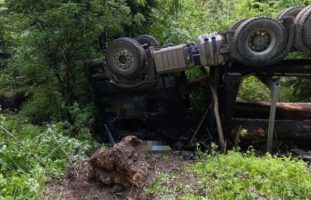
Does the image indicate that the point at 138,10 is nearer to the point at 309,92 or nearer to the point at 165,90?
the point at 165,90

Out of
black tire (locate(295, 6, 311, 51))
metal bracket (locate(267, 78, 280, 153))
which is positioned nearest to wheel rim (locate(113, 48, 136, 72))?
metal bracket (locate(267, 78, 280, 153))

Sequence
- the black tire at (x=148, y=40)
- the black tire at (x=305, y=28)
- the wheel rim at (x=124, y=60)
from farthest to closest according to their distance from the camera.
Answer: the black tire at (x=148, y=40), the wheel rim at (x=124, y=60), the black tire at (x=305, y=28)

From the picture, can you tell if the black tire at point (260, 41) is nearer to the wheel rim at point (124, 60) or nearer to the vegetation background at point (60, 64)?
the wheel rim at point (124, 60)

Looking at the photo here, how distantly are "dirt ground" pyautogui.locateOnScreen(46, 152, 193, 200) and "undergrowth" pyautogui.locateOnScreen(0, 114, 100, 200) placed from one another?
0.13 m

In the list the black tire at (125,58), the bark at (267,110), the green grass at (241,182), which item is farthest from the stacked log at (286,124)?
the black tire at (125,58)

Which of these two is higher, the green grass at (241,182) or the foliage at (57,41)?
the foliage at (57,41)

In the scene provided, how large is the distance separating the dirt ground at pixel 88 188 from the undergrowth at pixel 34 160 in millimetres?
131

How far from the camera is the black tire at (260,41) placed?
5445 mm

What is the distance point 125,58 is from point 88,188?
2286 millimetres

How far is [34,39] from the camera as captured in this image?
6.26 m

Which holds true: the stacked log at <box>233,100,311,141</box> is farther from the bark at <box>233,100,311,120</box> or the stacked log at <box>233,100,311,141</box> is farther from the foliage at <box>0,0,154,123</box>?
the foliage at <box>0,0,154,123</box>

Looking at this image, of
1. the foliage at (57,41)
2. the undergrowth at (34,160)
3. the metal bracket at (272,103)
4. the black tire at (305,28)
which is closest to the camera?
the undergrowth at (34,160)

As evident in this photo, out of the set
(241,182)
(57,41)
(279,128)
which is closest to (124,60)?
(57,41)

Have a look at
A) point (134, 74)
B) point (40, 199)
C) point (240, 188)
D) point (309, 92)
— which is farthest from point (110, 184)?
point (309, 92)
